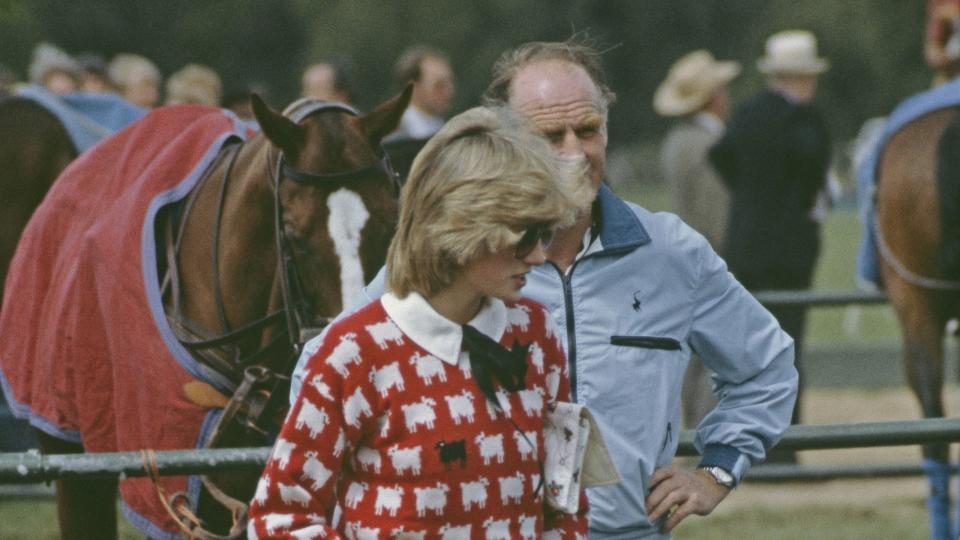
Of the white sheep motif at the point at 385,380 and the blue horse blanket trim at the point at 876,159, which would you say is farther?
the blue horse blanket trim at the point at 876,159

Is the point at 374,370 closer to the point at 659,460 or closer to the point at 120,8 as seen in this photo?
the point at 659,460

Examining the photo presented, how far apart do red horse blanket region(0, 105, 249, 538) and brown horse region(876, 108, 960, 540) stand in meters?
3.41

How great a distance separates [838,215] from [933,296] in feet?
114

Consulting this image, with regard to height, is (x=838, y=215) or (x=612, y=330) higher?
(x=612, y=330)

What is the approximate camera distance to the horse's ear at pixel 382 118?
14.4 feet

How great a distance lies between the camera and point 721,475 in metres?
2.99

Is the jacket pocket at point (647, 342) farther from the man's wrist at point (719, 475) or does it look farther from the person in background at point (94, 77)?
the person in background at point (94, 77)

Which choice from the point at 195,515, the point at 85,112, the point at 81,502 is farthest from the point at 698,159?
the point at 195,515

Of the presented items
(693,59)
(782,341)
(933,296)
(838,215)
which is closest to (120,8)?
(838,215)

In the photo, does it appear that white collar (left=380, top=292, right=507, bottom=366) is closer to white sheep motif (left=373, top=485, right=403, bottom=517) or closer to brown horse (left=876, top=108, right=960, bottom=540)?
white sheep motif (left=373, top=485, right=403, bottom=517)

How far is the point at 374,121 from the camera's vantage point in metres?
4.41

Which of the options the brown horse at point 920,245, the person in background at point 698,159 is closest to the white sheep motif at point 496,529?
the brown horse at point 920,245

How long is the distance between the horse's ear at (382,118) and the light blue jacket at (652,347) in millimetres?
1422

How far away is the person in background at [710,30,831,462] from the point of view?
8.77 m
